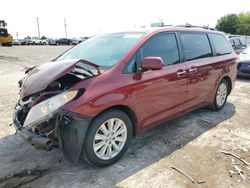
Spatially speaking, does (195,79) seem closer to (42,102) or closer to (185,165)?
(185,165)

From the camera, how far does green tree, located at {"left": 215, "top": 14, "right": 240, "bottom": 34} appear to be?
2447 inches

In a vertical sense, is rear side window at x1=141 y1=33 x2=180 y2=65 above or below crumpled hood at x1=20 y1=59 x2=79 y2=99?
above

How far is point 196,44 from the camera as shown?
4.91 m

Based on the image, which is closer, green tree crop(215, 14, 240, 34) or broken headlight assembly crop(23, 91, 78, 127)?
broken headlight assembly crop(23, 91, 78, 127)

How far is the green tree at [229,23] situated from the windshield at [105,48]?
2505 inches

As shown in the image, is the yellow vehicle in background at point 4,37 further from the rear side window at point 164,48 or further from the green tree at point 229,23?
the green tree at point 229,23

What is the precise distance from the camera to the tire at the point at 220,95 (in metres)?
5.71

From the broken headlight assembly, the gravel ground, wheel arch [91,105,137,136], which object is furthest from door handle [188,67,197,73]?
the broken headlight assembly

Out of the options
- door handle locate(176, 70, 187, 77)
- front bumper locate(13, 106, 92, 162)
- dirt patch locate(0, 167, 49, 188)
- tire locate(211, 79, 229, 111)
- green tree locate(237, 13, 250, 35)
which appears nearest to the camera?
front bumper locate(13, 106, 92, 162)

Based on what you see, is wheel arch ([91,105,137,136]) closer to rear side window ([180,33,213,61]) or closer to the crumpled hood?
the crumpled hood

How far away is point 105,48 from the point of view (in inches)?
159

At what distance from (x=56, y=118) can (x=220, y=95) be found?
400 centimetres

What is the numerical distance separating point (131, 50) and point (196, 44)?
177cm

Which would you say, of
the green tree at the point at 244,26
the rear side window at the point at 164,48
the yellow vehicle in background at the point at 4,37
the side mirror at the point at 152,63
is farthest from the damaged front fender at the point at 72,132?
the green tree at the point at 244,26
